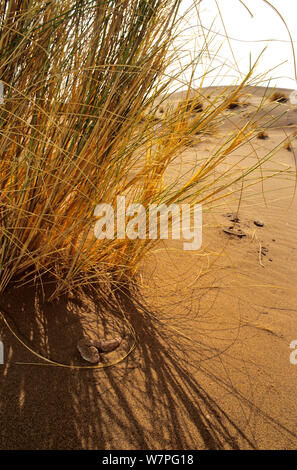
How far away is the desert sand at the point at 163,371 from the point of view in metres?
0.97

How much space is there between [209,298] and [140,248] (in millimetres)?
393

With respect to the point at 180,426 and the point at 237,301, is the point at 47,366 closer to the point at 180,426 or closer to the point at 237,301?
the point at 180,426

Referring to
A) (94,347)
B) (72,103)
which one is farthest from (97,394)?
(72,103)

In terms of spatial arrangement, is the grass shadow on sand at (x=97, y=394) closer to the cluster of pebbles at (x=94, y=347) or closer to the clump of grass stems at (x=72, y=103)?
the cluster of pebbles at (x=94, y=347)

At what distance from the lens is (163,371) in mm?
1191

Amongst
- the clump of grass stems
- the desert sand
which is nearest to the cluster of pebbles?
the desert sand

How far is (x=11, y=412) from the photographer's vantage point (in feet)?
3.08

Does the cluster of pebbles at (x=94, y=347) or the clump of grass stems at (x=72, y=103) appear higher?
the clump of grass stems at (x=72, y=103)

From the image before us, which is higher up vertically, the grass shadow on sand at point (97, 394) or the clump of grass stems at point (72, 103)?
the clump of grass stems at point (72, 103)

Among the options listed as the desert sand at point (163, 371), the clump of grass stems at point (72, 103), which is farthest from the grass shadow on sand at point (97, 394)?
the clump of grass stems at point (72, 103)

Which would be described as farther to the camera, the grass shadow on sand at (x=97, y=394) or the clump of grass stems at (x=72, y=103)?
the clump of grass stems at (x=72, y=103)

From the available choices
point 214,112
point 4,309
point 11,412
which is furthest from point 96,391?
point 214,112

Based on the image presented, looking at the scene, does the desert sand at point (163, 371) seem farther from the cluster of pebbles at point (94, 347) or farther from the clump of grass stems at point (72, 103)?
the clump of grass stems at point (72, 103)

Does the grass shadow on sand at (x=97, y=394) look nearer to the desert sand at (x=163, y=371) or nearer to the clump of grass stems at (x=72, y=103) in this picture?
the desert sand at (x=163, y=371)
